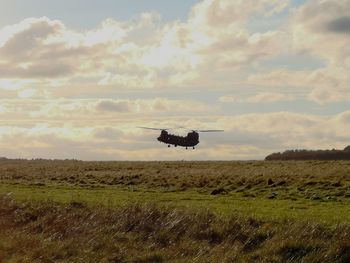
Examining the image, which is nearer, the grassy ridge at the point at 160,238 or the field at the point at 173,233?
the grassy ridge at the point at 160,238

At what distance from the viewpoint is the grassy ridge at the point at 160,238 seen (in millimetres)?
17297

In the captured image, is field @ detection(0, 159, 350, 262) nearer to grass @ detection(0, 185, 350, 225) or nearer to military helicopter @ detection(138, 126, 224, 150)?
grass @ detection(0, 185, 350, 225)

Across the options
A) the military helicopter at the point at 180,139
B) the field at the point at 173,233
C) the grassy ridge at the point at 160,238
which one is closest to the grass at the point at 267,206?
the field at the point at 173,233

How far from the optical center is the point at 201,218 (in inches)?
831

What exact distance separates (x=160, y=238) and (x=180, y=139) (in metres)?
66.0

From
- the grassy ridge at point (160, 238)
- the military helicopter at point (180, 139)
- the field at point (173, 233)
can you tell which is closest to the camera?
the grassy ridge at point (160, 238)

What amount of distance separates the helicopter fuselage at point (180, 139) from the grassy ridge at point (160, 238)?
2328 inches

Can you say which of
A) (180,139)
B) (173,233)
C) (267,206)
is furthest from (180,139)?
(173,233)

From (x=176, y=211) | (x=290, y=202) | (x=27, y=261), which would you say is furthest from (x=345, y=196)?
(x=27, y=261)

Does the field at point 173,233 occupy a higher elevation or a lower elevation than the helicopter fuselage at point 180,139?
lower

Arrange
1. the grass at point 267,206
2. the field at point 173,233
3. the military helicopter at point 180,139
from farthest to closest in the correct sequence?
the military helicopter at point 180,139 < the grass at point 267,206 < the field at point 173,233

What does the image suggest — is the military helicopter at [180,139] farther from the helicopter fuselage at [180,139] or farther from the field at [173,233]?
the field at [173,233]

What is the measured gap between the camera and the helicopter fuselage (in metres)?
82.9

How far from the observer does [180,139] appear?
85625mm
